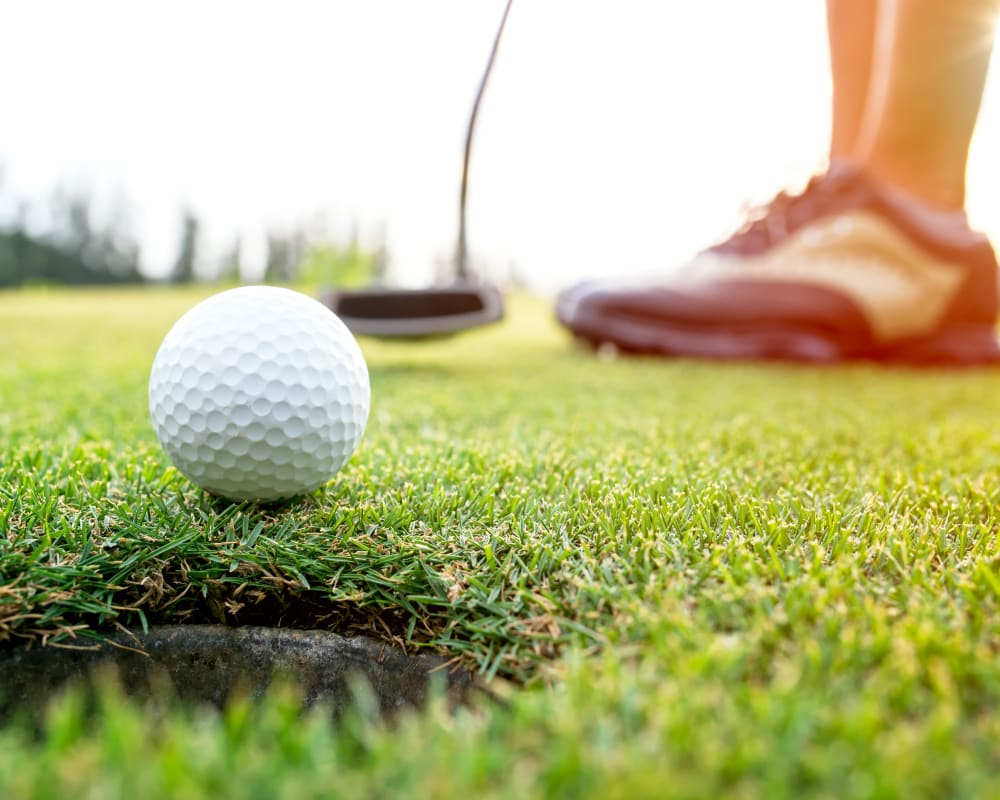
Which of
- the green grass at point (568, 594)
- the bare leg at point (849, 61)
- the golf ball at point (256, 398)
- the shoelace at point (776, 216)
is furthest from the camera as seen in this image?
the bare leg at point (849, 61)

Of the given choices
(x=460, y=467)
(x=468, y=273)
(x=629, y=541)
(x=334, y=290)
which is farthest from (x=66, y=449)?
(x=468, y=273)

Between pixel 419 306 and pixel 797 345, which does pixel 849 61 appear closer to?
pixel 797 345

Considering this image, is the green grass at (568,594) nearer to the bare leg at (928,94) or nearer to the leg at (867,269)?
the leg at (867,269)

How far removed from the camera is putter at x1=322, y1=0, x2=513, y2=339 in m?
3.21

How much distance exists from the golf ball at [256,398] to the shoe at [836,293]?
2816mm

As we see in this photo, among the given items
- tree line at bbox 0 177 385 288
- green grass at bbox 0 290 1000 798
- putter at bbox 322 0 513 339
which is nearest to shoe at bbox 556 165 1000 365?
putter at bbox 322 0 513 339

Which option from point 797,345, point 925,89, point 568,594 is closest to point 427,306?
point 797,345

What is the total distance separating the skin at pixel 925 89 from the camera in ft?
10.8

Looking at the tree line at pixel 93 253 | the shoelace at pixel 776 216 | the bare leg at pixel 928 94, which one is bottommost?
the tree line at pixel 93 253

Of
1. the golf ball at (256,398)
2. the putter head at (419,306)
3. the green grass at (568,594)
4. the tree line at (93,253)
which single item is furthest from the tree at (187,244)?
the golf ball at (256,398)

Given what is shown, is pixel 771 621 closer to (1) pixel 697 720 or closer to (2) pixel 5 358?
(1) pixel 697 720

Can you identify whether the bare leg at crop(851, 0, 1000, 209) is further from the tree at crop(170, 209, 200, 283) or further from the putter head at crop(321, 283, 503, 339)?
the tree at crop(170, 209, 200, 283)

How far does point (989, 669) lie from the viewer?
767mm

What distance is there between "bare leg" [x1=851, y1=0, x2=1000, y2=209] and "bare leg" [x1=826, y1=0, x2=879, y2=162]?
17.2 inches
